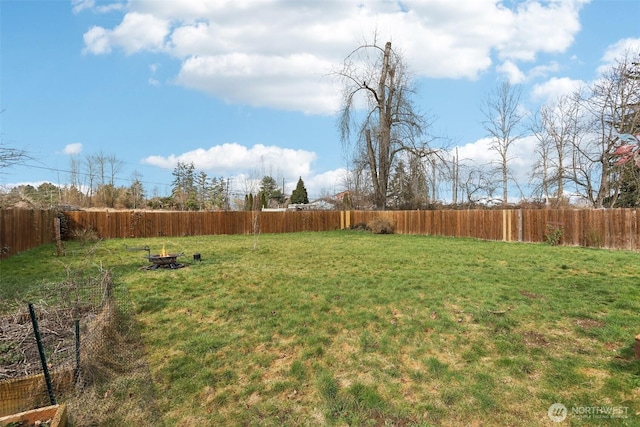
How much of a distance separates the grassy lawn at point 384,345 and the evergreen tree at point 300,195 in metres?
38.1

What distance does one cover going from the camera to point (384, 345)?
3.88m

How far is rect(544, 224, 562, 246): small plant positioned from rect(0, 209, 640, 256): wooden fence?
5cm

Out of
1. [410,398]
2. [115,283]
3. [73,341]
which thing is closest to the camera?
[410,398]

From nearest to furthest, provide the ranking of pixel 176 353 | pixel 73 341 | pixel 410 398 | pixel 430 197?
1. pixel 410 398
2. pixel 73 341
3. pixel 176 353
4. pixel 430 197

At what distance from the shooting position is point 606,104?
1502 cm

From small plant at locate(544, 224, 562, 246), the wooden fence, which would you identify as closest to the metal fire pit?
the wooden fence

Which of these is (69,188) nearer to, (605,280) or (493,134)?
(493,134)

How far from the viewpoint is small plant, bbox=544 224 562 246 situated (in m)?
11.7

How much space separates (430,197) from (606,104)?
882 cm

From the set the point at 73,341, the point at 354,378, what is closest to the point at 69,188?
the point at 73,341

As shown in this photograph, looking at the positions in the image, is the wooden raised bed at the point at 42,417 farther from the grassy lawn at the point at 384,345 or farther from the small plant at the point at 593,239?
the small plant at the point at 593,239

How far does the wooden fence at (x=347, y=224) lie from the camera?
10.4 metres

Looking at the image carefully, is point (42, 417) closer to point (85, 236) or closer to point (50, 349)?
point (50, 349)

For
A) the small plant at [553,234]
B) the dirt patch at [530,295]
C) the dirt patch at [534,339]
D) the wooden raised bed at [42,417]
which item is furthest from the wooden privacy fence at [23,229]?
the small plant at [553,234]
